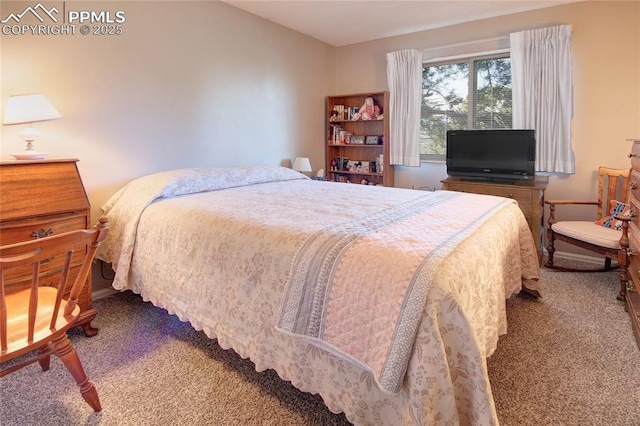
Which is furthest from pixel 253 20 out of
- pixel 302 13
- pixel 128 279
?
pixel 128 279

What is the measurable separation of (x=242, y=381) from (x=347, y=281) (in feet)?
2.84

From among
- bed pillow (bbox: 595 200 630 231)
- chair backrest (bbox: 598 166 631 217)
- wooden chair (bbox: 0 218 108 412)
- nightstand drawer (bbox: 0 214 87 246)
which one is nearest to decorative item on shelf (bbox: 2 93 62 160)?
nightstand drawer (bbox: 0 214 87 246)

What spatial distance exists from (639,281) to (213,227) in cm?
240

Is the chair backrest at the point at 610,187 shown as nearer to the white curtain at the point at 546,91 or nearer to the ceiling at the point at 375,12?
the white curtain at the point at 546,91

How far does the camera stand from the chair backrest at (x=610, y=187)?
3.24 m

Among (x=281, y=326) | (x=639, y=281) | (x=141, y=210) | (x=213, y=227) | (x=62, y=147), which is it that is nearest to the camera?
(x=281, y=326)

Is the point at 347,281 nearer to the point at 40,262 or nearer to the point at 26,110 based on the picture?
the point at 40,262

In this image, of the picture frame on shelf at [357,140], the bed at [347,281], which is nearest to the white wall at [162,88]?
the bed at [347,281]

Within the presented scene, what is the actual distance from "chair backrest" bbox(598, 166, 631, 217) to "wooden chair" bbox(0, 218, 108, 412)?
12.5 ft

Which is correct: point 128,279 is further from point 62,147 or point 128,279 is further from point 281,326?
point 281,326

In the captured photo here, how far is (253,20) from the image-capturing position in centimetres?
376

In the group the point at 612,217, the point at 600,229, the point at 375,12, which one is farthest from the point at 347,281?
the point at 375,12

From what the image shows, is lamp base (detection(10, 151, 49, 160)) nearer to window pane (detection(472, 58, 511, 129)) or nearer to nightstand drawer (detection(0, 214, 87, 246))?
nightstand drawer (detection(0, 214, 87, 246))

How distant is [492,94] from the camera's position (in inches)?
158
